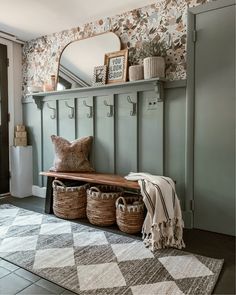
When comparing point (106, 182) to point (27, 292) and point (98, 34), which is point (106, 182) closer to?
point (27, 292)

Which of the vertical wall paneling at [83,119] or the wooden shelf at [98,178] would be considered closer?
the wooden shelf at [98,178]

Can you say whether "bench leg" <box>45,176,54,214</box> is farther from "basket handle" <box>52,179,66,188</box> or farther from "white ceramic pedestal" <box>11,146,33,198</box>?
"white ceramic pedestal" <box>11,146,33,198</box>

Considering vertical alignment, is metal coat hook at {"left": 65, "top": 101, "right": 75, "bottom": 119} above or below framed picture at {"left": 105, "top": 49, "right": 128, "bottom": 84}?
below

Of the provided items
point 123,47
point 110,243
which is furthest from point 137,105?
point 110,243

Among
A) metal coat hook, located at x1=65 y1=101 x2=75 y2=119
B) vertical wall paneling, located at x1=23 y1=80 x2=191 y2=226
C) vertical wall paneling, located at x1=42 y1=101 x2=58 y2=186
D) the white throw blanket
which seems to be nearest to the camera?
the white throw blanket

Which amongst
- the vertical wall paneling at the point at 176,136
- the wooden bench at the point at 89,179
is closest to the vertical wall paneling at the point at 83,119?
the wooden bench at the point at 89,179

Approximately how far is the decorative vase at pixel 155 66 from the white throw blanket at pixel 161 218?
1086 millimetres

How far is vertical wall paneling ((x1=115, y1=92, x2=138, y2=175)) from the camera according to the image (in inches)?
121

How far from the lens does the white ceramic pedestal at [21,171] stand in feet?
12.9

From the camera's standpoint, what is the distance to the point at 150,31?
9.64 ft

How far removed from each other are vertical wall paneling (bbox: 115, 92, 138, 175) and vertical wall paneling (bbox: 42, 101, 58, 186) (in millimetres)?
1049

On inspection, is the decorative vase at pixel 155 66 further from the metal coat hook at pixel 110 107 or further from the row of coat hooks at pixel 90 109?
the metal coat hook at pixel 110 107

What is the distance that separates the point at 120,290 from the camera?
1.70 meters

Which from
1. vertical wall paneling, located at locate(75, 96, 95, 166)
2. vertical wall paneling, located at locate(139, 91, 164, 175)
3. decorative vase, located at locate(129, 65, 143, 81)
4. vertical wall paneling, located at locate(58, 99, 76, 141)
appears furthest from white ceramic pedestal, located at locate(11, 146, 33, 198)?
decorative vase, located at locate(129, 65, 143, 81)
